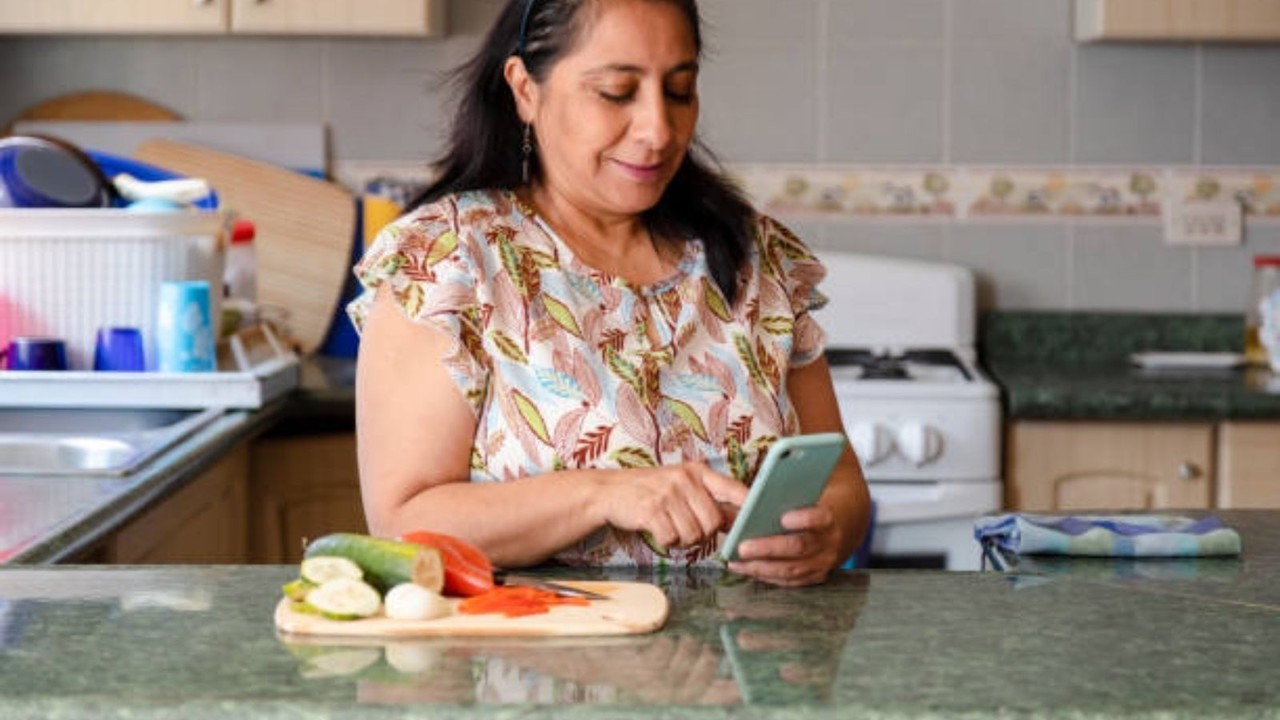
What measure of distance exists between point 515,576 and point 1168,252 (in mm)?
2561

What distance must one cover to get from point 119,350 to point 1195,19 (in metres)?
1.91

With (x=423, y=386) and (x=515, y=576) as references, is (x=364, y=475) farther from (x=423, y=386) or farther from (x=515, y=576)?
(x=515, y=576)

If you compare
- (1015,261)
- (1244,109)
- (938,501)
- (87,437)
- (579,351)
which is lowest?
(938,501)

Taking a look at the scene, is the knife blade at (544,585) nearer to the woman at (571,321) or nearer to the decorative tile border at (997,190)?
the woman at (571,321)

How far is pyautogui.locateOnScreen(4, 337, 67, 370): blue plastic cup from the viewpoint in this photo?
277cm

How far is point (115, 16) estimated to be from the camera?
11.1 ft

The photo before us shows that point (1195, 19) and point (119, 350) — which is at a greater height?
point (1195, 19)

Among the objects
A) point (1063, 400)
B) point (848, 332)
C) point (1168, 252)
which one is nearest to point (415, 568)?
point (1063, 400)

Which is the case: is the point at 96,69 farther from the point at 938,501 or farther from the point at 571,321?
the point at 571,321

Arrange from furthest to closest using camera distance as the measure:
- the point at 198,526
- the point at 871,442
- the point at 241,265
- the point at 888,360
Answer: the point at 888,360
the point at 241,265
the point at 871,442
the point at 198,526

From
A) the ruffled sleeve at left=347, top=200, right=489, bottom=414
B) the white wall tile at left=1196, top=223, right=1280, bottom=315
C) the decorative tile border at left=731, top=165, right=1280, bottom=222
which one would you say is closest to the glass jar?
the white wall tile at left=1196, top=223, right=1280, bottom=315

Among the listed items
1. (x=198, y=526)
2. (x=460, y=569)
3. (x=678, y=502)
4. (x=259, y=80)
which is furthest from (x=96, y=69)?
(x=460, y=569)

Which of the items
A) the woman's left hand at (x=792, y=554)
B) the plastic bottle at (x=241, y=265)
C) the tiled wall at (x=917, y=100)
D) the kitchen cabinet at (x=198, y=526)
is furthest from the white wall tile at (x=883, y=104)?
the woman's left hand at (x=792, y=554)

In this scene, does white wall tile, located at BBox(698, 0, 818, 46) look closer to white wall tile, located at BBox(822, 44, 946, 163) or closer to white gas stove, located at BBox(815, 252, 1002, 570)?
white wall tile, located at BBox(822, 44, 946, 163)
